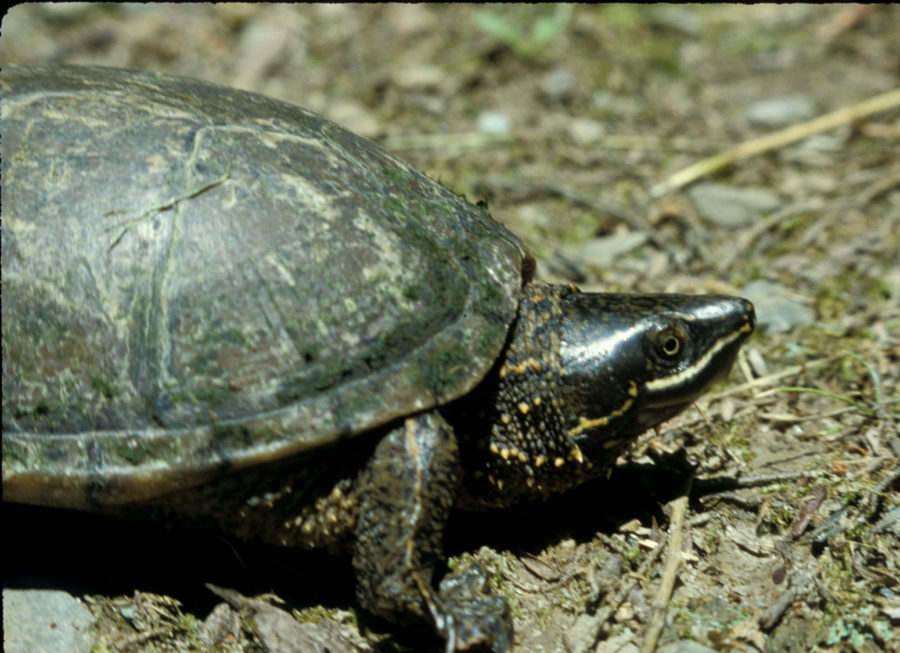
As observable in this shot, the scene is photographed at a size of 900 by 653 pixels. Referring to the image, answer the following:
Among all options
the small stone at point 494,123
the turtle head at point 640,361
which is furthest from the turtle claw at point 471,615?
the small stone at point 494,123

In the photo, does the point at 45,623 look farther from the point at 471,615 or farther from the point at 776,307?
the point at 776,307

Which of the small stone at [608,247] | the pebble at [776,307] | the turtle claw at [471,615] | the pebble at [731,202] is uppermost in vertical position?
the pebble at [731,202]

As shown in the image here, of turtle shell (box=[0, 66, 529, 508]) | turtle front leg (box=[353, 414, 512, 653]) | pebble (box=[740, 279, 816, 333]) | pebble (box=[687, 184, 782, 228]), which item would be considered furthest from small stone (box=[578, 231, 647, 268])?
turtle front leg (box=[353, 414, 512, 653])

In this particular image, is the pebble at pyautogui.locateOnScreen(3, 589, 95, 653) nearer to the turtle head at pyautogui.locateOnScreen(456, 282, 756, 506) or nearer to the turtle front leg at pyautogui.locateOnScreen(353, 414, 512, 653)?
the turtle front leg at pyautogui.locateOnScreen(353, 414, 512, 653)

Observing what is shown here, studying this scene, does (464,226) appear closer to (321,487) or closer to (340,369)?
(340,369)

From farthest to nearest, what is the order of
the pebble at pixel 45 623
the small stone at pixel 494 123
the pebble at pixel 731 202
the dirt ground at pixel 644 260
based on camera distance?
the small stone at pixel 494 123 < the pebble at pixel 731 202 < the dirt ground at pixel 644 260 < the pebble at pixel 45 623

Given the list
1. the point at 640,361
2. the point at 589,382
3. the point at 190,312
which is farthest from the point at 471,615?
the point at 190,312

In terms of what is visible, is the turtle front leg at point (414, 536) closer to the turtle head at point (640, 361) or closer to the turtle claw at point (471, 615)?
the turtle claw at point (471, 615)
